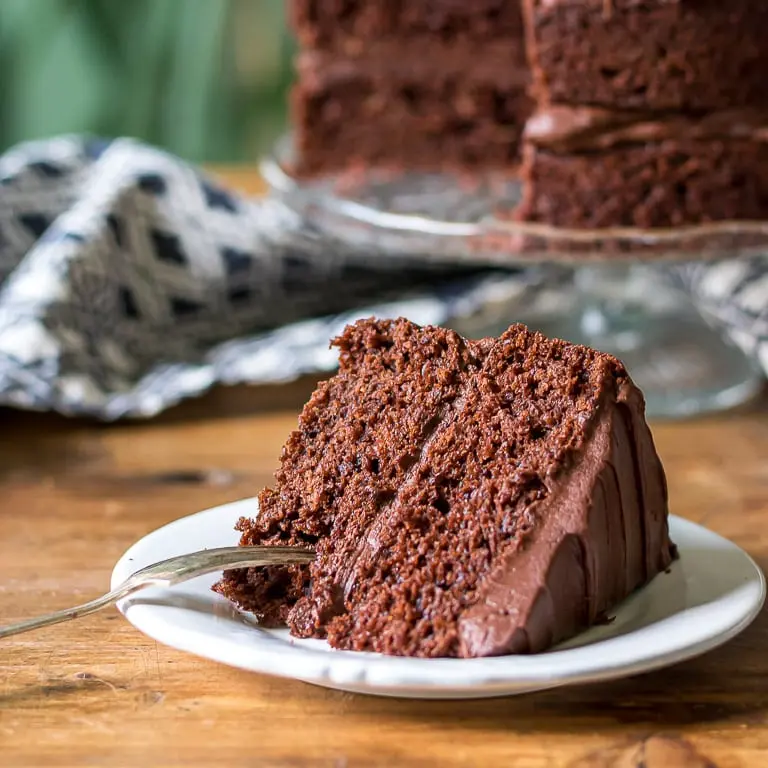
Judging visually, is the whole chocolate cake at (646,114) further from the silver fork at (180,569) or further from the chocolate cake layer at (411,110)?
the silver fork at (180,569)

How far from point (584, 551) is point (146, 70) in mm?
3397

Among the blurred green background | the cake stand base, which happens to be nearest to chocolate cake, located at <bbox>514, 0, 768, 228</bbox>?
the cake stand base

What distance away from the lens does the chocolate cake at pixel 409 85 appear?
9.35 feet

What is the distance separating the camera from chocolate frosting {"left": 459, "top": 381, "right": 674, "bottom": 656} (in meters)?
1.12

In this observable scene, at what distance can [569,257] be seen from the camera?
2006mm

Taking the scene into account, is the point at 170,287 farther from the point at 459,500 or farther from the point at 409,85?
the point at 459,500

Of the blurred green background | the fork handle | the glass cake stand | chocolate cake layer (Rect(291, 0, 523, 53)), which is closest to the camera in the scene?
the fork handle

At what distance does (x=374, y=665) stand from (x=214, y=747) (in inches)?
7.3

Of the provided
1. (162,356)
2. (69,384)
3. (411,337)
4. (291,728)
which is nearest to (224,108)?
(162,356)

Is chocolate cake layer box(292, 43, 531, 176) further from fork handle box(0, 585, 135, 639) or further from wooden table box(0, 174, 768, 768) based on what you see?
fork handle box(0, 585, 135, 639)

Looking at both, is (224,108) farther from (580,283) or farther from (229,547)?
(229,547)

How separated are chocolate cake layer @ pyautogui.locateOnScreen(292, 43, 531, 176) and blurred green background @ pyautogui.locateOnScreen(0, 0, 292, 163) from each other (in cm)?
146

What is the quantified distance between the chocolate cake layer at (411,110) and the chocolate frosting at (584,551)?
1699 millimetres

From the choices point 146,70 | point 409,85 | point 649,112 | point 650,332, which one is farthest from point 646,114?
point 146,70
